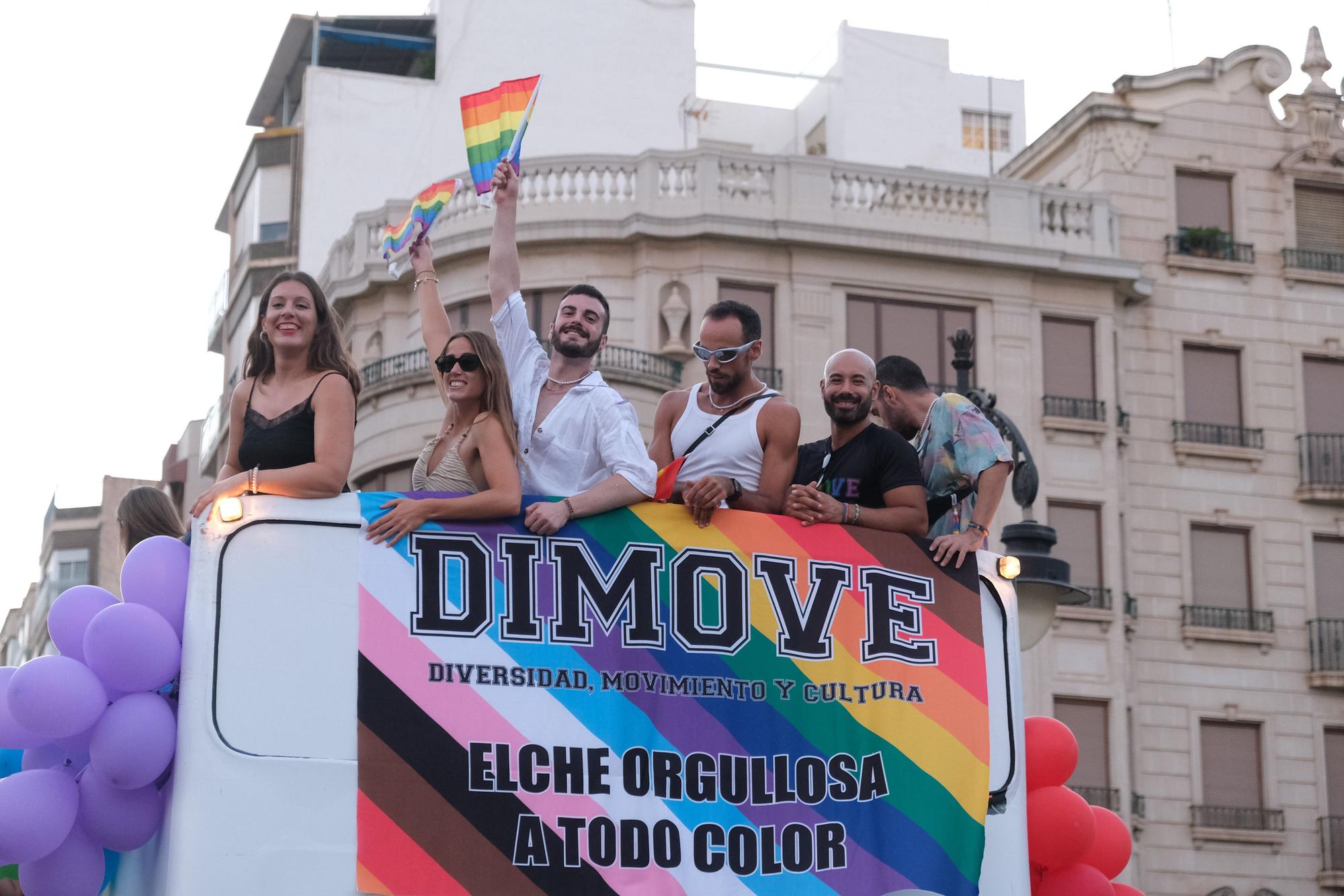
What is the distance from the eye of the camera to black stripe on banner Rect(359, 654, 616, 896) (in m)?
5.72

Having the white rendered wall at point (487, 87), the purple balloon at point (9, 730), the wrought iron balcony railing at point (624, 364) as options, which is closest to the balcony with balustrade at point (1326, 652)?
the wrought iron balcony railing at point (624, 364)

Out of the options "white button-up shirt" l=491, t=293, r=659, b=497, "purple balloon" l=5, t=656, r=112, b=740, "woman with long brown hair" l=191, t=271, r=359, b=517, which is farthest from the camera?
"white button-up shirt" l=491, t=293, r=659, b=497

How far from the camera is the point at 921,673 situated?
255 inches

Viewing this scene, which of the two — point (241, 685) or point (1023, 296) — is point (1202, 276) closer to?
point (1023, 296)

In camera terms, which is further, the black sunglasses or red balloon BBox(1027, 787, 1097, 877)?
red balloon BBox(1027, 787, 1097, 877)

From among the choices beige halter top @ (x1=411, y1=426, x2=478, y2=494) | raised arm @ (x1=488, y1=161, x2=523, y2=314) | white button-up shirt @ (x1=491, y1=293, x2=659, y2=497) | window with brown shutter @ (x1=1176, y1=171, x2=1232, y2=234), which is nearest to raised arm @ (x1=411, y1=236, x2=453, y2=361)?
raised arm @ (x1=488, y1=161, x2=523, y2=314)

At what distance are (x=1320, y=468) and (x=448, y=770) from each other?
2976 centimetres

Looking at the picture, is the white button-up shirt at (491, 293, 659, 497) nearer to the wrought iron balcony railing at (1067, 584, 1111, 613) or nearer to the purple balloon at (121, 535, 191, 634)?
the purple balloon at (121, 535, 191, 634)

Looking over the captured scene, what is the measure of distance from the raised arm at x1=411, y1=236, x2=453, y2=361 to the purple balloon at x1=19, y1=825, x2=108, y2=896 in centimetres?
214

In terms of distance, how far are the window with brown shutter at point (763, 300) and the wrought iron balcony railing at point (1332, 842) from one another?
459 inches

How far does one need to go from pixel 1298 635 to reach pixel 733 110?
17547 millimetres

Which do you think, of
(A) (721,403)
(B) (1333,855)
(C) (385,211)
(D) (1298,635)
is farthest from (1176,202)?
(A) (721,403)

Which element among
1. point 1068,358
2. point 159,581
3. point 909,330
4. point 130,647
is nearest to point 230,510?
point 159,581

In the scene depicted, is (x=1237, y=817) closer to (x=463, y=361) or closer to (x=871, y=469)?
(x=871, y=469)
